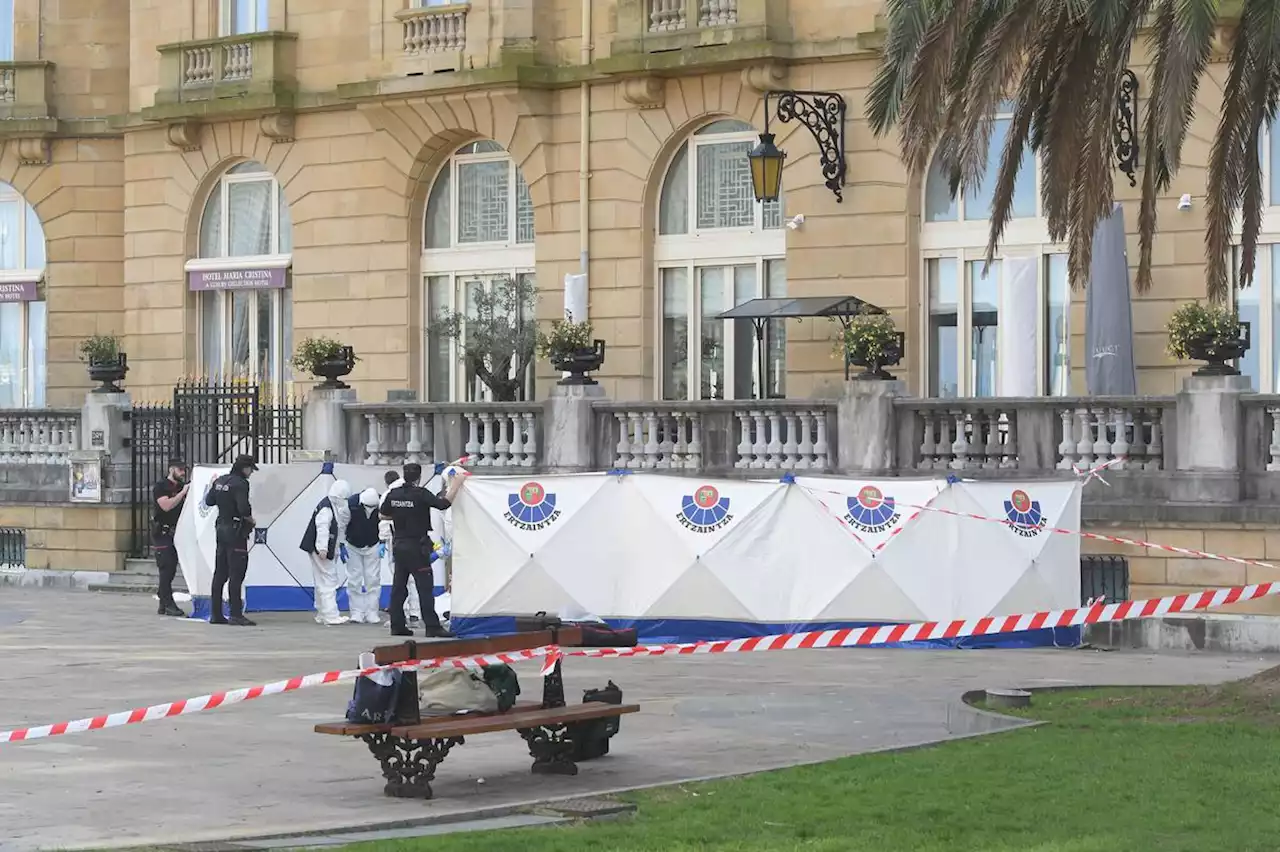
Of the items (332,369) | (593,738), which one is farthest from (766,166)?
(593,738)

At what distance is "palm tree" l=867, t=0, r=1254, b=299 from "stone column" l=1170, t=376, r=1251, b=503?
5390mm

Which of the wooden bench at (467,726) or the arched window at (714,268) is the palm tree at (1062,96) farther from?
the arched window at (714,268)

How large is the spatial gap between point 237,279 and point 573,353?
37.2 feet

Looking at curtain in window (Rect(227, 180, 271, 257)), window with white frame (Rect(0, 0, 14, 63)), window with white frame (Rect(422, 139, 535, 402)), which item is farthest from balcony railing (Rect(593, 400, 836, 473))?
window with white frame (Rect(0, 0, 14, 63))

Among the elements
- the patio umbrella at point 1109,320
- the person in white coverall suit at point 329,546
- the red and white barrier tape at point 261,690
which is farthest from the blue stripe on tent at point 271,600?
the red and white barrier tape at point 261,690

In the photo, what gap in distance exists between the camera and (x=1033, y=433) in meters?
24.5

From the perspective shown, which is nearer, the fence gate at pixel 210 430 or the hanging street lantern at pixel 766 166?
the hanging street lantern at pixel 766 166

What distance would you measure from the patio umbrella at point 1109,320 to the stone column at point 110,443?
13206mm

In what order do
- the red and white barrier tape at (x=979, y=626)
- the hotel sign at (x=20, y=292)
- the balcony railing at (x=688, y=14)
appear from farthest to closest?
the hotel sign at (x=20, y=292), the balcony railing at (x=688, y=14), the red and white barrier tape at (x=979, y=626)

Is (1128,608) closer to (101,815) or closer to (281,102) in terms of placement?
(101,815)

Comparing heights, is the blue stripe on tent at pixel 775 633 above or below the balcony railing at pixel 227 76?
below

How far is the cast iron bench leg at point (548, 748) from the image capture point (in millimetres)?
13742

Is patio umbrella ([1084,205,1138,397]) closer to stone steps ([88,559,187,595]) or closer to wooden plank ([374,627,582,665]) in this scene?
stone steps ([88,559,187,595])

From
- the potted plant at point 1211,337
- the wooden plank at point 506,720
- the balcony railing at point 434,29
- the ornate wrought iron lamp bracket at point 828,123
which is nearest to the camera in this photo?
the wooden plank at point 506,720
